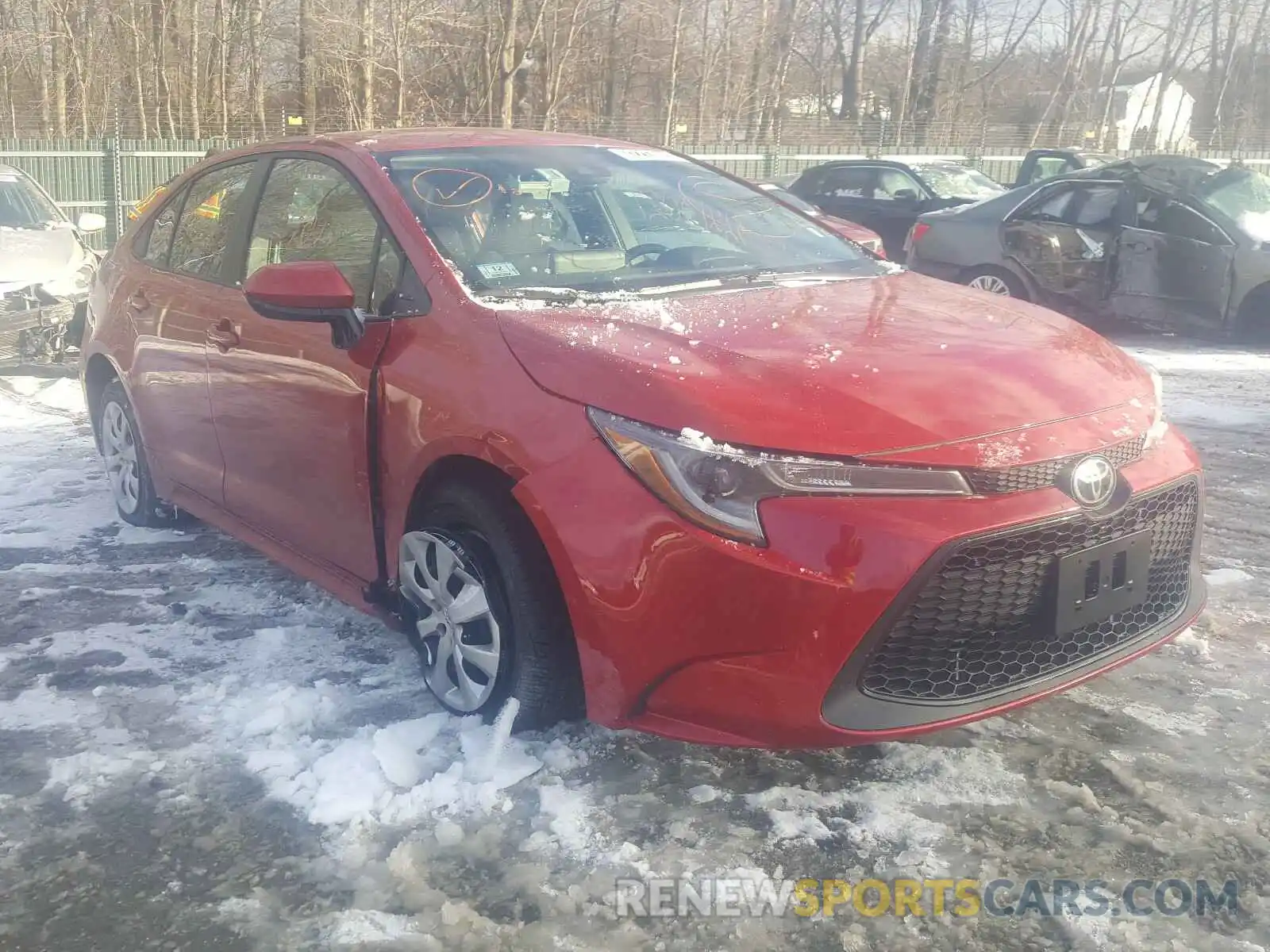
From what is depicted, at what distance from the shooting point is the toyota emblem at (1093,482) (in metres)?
2.69

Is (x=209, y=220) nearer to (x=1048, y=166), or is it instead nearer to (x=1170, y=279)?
(x=1170, y=279)

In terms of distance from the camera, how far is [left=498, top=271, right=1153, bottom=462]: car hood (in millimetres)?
2625

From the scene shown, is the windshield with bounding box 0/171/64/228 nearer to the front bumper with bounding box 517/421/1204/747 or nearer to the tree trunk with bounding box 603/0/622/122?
the front bumper with bounding box 517/421/1204/747

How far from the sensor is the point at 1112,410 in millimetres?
2924

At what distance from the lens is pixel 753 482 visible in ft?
8.38

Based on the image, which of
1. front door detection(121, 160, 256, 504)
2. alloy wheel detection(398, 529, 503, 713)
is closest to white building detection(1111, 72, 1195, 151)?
front door detection(121, 160, 256, 504)

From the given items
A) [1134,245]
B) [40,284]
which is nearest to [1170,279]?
[1134,245]

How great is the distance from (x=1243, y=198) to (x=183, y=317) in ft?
27.3

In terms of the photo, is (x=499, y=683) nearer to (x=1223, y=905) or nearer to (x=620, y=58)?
(x=1223, y=905)

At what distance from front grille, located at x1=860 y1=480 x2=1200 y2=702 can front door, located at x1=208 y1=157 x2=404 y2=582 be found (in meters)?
1.63

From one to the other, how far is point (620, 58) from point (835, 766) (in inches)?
1508

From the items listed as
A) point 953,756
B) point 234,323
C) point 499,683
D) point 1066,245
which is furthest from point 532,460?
point 1066,245

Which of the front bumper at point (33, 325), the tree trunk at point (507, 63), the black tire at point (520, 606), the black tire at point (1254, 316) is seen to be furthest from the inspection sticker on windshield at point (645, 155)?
the tree trunk at point (507, 63)

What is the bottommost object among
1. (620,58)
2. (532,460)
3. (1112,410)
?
(532,460)
